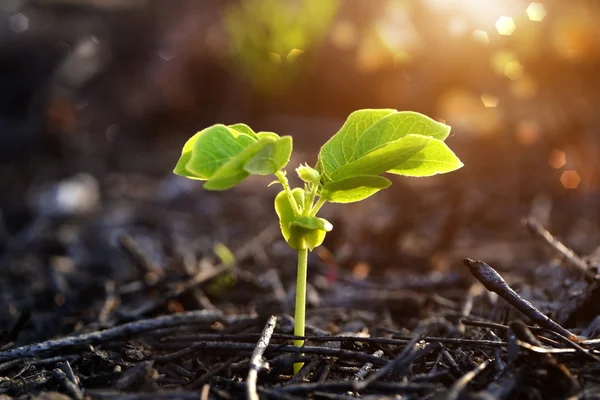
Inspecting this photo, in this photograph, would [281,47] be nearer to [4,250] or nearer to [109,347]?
[4,250]

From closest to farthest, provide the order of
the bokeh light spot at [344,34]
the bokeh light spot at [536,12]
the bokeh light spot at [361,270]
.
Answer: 1. the bokeh light spot at [361,270]
2. the bokeh light spot at [536,12]
3. the bokeh light spot at [344,34]

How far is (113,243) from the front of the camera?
11.5 feet

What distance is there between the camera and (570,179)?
3.50 metres

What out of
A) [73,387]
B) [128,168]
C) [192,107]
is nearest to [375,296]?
[73,387]

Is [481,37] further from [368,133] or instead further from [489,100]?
[368,133]

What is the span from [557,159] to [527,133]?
0.75 ft

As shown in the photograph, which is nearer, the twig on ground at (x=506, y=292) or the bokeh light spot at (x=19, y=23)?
the twig on ground at (x=506, y=292)

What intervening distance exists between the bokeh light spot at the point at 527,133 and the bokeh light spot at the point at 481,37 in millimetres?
515

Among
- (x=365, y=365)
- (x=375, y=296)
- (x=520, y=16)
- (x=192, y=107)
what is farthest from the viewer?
(x=192, y=107)

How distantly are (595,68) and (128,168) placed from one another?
3489 mm

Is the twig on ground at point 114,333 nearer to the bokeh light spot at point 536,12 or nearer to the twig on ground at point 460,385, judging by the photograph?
the twig on ground at point 460,385

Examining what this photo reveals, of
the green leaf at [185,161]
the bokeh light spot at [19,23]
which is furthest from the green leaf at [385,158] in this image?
the bokeh light spot at [19,23]

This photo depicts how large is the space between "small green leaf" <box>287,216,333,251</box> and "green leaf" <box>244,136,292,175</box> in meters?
0.14

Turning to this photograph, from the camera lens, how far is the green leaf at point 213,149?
127 centimetres
